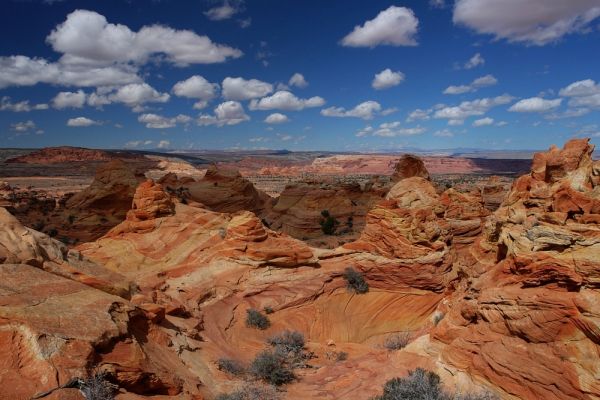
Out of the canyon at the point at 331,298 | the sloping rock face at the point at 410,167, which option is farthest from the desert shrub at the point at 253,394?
the sloping rock face at the point at 410,167

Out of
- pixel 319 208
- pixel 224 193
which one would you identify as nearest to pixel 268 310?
pixel 319 208

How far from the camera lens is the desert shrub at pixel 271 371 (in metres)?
10.2

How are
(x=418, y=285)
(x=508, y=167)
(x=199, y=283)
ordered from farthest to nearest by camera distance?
1. (x=508, y=167)
2. (x=418, y=285)
3. (x=199, y=283)

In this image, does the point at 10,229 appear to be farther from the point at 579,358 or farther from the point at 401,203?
the point at 401,203

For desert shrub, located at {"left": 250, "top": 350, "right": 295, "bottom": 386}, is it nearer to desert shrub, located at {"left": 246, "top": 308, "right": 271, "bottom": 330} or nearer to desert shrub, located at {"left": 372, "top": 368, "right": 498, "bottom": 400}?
desert shrub, located at {"left": 372, "top": 368, "right": 498, "bottom": 400}

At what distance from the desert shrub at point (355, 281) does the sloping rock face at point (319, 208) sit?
1410 cm

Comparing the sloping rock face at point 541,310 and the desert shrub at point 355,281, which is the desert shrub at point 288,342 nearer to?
the sloping rock face at point 541,310

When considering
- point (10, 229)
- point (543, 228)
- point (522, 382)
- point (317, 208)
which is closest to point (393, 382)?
point (522, 382)

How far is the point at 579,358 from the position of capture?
7.26m

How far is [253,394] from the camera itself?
8.91 m

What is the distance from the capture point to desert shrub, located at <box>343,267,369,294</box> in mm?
18016

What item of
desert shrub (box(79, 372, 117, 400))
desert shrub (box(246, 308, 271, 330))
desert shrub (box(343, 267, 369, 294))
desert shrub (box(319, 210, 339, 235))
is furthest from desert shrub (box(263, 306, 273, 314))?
desert shrub (box(319, 210, 339, 235))

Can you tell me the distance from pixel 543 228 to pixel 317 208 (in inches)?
1128

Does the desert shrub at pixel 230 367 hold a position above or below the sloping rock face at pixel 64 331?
A: below
